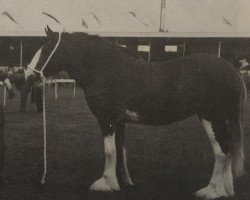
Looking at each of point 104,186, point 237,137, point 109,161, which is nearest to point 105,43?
point 109,161

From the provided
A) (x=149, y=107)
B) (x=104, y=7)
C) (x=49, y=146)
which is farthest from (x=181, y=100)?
(x=49, y=146)

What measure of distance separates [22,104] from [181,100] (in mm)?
10864

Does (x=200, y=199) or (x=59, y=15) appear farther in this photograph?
(x=59, y=15)

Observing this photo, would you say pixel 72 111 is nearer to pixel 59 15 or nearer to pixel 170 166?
pixel 59 15

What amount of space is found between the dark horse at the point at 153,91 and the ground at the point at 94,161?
433 millimetres

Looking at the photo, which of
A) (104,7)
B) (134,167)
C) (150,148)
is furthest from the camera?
(150,148)

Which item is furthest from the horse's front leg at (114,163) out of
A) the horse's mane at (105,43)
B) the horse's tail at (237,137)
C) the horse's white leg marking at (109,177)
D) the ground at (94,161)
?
the horse's tail at (237,137)

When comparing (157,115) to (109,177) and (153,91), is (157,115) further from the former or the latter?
(109,177)

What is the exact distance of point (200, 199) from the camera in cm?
603

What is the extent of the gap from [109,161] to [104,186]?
0.32m

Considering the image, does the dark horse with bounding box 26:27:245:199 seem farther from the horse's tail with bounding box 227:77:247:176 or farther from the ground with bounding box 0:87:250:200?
the ground with bounding box 0:87:250:200

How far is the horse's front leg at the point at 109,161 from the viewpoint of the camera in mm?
6277

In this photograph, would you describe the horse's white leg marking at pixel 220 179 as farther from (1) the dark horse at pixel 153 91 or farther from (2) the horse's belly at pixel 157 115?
(2) the horse's belly at pixel 157 115

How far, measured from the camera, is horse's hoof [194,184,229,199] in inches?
238
